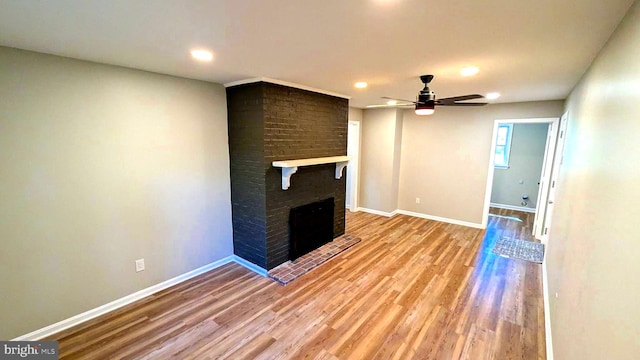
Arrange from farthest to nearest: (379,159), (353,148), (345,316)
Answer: (353,148)
(379,159)
(345,316)

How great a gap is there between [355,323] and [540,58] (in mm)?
2765

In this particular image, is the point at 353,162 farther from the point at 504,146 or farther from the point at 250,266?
the point at 504,146

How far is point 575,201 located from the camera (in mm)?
2080

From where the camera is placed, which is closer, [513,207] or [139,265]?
[139,265]

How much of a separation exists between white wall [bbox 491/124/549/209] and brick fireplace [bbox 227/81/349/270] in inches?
202

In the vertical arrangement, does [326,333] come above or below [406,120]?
below

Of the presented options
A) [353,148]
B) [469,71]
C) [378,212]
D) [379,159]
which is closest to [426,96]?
[469,71]

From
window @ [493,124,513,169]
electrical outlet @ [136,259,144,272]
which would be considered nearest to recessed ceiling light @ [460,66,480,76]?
electrical outlet @ [136,259,144,272]

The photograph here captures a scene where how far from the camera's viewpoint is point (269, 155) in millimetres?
3162

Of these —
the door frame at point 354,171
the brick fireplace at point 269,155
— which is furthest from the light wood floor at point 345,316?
the door frame at point 354,171

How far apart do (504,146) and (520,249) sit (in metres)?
3.25

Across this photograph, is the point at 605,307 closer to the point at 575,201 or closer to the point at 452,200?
the point at 575,201

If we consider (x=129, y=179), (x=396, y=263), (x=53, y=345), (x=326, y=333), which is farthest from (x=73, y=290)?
(x=396, y=263)

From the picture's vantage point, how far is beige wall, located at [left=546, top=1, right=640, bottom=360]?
0.97 meters
